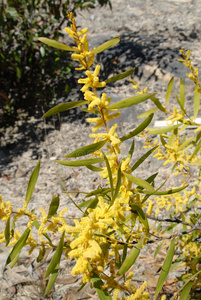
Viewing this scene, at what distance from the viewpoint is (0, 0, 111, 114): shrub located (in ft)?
9.63

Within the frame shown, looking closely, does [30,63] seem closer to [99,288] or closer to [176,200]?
[176,200]

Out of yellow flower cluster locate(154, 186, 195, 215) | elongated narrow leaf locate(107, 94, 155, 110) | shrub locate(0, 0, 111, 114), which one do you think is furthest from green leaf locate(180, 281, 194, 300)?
shrub locate(0, 0, 111, 114)

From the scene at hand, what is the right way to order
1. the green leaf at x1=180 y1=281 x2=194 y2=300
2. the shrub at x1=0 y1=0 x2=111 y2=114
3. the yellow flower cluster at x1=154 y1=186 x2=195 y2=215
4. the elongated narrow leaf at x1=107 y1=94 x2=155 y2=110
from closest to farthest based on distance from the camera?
the elongated narrow leaf at x1=107 y1=94 x2=155 y2=110 → the green leaf at x1=180 y1=281 x2=194 y2=300 → the yellow flower cluster at x1=154 y1=186 x2=195 y2=215 → the shrub at x1=0 y1=0 x2=111 y2=114

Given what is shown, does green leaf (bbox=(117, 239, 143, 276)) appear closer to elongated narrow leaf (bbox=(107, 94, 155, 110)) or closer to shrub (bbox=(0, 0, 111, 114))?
elongated narrow leaf (bbox=(107, 94, 155, 110))

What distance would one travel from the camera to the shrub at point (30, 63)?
2.94m

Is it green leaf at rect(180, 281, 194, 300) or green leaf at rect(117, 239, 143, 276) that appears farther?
green leaf at rect(180, 281, 194, 300)

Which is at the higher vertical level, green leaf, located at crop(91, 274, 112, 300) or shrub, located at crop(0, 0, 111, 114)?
shrub, located at crop(0, 0, 111, 114)

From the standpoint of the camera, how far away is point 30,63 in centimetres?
332

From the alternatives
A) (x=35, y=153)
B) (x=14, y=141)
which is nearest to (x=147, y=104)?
(x=35, y=153)

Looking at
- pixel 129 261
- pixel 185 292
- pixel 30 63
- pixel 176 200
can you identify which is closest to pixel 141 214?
pixel 129 261

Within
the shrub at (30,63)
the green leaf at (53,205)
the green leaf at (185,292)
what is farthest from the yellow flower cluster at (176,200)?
the shrub at (30,63)

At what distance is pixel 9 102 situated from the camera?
3186 millimetres

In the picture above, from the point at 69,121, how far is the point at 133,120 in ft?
2.62

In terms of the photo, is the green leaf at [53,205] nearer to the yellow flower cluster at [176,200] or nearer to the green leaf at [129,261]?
the green leaf at [129,261]
